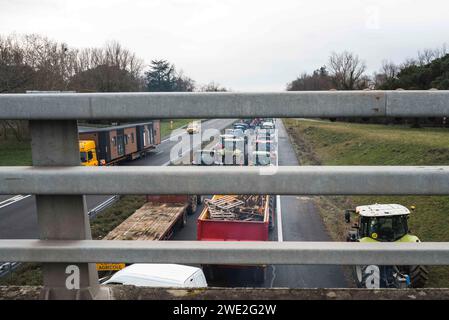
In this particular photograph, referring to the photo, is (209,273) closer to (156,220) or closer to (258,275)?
(258,275)

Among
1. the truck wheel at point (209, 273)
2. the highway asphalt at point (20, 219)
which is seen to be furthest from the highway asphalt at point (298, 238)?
the highway asphalt at point (20, 219)

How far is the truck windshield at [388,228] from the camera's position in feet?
31.7

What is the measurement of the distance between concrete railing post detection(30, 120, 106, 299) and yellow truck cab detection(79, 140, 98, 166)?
1927 centimetres

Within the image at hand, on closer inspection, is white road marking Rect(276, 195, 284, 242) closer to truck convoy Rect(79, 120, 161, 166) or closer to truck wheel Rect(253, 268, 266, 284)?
truck wheel Rect(253, 268, 266, 284)

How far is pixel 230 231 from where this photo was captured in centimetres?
1152

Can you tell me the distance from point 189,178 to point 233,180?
0.22 m

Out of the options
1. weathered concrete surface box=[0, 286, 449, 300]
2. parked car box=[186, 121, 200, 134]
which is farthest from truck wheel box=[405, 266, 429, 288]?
parked car box=[186, 121, 200, 134]

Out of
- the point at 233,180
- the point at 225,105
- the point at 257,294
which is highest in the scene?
the point at 225,105

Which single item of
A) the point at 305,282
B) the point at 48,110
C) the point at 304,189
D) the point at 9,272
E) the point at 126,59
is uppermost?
the point at 126,59

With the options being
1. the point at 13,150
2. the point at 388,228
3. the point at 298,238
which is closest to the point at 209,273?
the point at 298,238

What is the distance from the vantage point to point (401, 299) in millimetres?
2156
